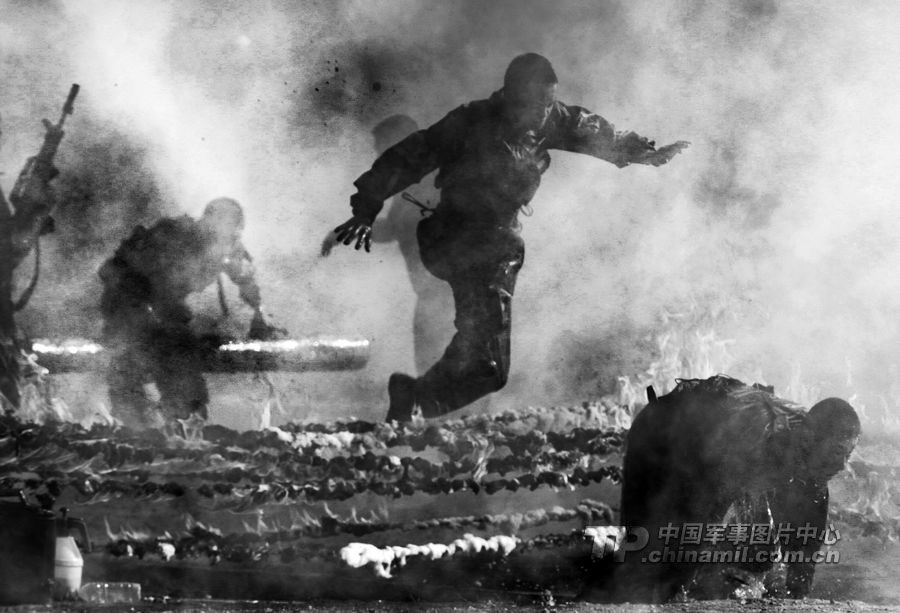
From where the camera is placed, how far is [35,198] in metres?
6.05

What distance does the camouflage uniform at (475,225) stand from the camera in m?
6.29

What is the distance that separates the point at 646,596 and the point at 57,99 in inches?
160

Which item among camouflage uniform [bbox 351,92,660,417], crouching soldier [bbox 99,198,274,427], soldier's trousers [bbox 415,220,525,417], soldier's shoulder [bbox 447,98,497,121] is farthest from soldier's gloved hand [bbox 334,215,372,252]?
soldier's shoulder [bbox 447,98,497,121]

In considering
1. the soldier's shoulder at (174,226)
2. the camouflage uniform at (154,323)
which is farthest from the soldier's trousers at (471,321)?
the soldier's shoulder at (174,226)

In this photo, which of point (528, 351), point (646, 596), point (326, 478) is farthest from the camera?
point (528, 351)

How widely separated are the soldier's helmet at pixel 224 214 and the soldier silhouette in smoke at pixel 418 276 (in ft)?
2.49

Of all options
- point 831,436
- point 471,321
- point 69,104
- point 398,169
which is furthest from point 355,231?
point 831,436

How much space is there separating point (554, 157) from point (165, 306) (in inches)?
93.7

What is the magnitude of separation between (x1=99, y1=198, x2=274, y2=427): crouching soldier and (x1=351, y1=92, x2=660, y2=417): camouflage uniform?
974mm

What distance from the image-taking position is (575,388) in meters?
6.43

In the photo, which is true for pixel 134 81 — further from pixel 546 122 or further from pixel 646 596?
pixel 646 596

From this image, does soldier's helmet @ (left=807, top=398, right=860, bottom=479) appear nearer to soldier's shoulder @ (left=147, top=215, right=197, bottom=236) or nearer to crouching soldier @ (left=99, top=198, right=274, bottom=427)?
crouching soldier @ (left=99, top=198, right=274, bottom=427)

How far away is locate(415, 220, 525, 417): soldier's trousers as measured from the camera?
6.30 meters

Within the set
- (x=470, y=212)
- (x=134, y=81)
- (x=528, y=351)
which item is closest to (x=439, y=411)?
(x=528, y=351)
